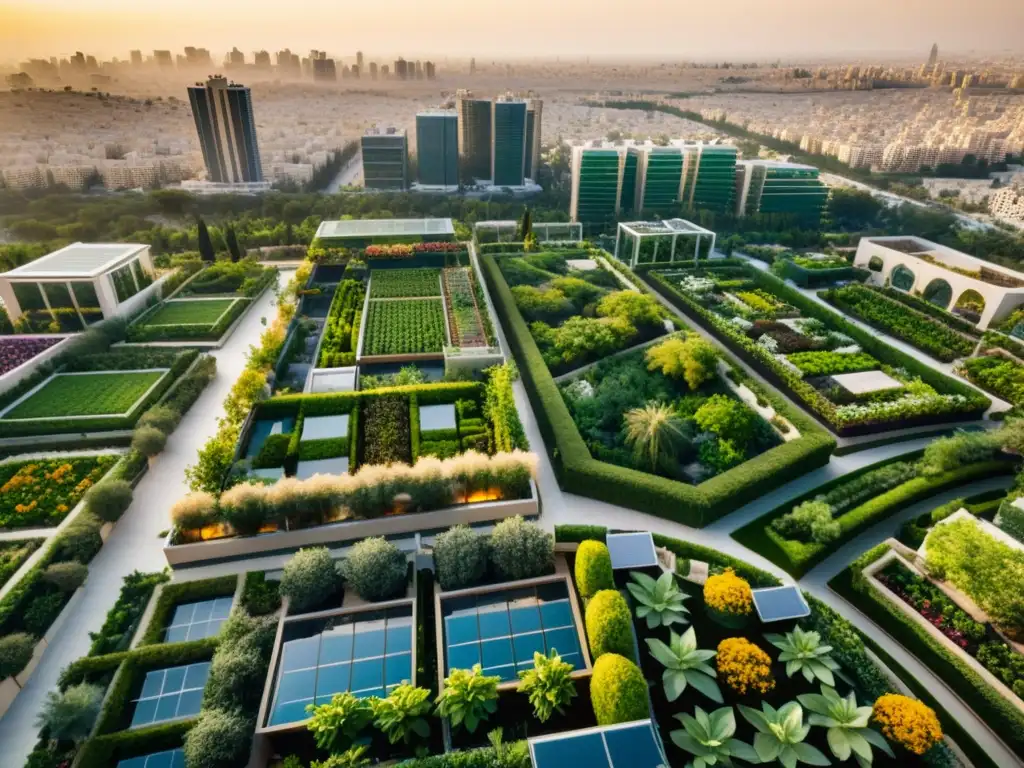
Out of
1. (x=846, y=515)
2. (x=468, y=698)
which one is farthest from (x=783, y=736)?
(x=846, y=515)

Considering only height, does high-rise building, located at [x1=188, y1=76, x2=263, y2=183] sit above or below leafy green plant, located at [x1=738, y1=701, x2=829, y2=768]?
above

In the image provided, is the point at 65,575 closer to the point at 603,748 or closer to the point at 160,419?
the point at 160,419

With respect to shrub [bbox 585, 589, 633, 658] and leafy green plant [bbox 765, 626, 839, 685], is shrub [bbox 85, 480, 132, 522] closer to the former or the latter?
shrub [bbox 585, 589, 633, 658]

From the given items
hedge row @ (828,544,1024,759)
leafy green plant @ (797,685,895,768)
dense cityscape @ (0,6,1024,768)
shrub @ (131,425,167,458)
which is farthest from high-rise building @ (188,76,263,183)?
leafy green plant @ (797,685,895,768)

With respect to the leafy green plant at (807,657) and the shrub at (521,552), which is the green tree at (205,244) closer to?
the shrub at (521,552)

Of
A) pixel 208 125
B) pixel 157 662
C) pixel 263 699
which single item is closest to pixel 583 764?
pixel 263 699

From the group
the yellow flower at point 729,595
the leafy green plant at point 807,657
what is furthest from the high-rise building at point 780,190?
the leafy green plant at point 807,657
